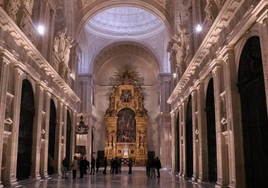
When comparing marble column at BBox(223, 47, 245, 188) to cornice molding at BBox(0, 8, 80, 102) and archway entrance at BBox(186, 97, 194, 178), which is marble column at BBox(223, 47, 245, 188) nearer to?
archway entrance at BBox(186, 97, 194, 178)

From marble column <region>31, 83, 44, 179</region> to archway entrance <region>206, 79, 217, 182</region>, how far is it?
928 cm

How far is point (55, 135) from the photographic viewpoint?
68.6 feet

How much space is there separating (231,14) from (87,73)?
26.7m

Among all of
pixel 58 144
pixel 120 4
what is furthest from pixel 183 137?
pixel 120 4

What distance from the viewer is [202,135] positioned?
50.7 ft

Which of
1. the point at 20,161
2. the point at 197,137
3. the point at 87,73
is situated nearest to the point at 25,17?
the point at 20,161

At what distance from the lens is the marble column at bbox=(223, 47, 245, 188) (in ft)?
34.8

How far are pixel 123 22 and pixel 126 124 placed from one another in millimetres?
13477

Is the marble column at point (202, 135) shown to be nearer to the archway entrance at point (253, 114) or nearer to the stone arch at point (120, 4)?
the archway entrance at point (253, 114)

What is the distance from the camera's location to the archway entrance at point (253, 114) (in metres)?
9.09

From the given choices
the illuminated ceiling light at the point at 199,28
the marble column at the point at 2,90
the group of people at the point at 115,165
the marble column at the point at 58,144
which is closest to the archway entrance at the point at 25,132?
the marble column at the point at 2,90

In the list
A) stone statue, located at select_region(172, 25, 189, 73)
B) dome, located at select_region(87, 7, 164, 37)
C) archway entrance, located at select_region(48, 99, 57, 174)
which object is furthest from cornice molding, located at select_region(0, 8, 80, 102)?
dome, located at select_region(87, 7, 164, 37)

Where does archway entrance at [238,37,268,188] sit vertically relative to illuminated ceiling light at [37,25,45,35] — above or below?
below

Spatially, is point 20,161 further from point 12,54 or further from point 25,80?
point 12,54
